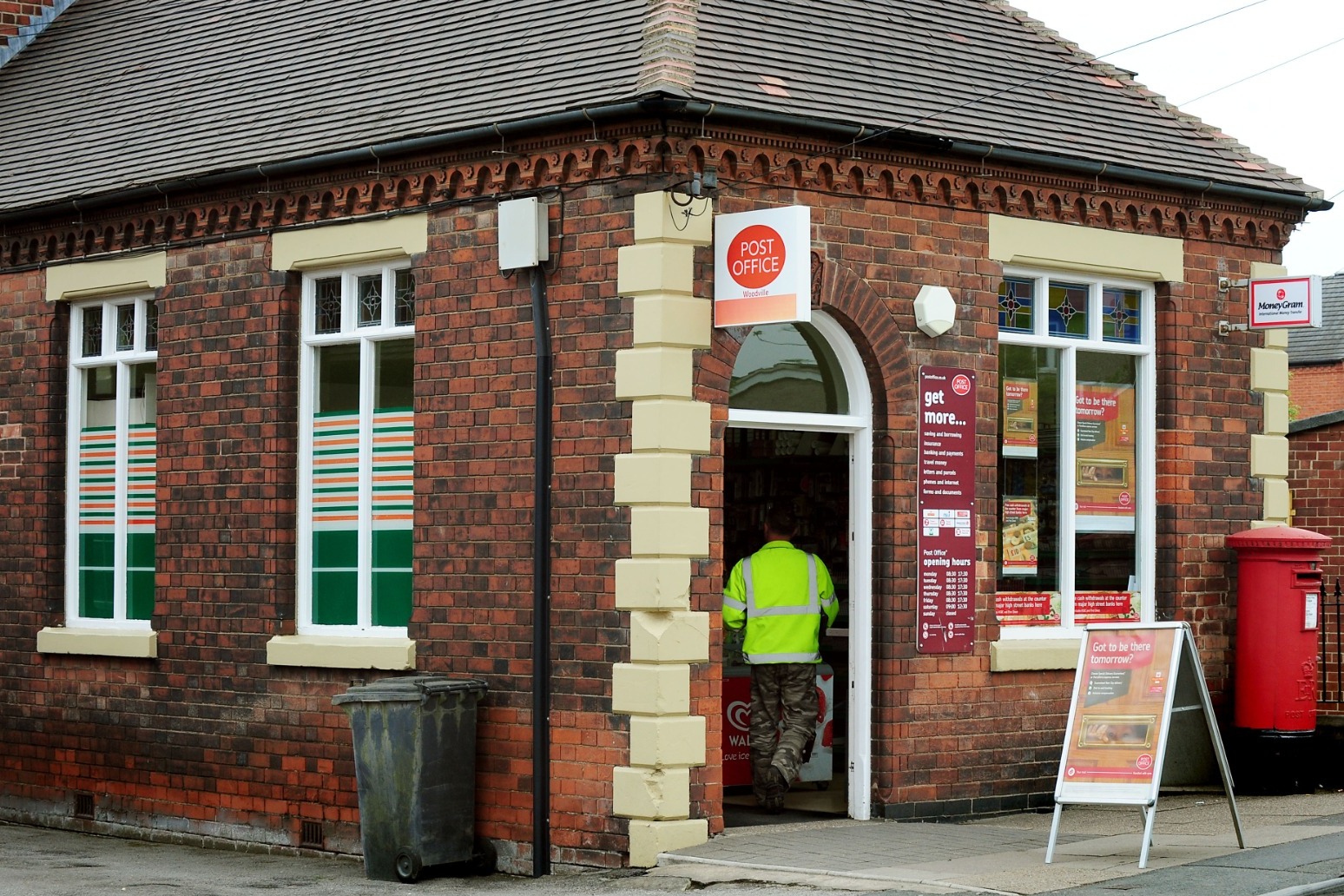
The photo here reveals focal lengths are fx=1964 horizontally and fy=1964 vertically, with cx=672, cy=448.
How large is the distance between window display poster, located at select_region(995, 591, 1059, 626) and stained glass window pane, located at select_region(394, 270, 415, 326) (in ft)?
13.6

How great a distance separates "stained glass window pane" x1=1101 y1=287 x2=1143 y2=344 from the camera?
1326 cm

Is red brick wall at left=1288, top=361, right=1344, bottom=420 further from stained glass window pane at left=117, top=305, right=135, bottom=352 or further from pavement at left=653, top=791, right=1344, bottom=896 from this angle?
stained glass window pane at left=117, top=305, right=135, bottom=352

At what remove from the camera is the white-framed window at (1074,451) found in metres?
12.8

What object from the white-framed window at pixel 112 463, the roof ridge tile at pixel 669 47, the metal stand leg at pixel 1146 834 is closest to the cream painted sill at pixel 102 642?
the white-framed window at pixel 112 463

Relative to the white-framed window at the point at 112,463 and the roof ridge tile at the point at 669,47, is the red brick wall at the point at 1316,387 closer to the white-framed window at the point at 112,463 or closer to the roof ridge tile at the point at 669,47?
the white-framed window at the point at 112,463

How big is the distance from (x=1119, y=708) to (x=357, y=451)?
5173 mm

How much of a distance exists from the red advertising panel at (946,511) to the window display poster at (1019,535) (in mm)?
477

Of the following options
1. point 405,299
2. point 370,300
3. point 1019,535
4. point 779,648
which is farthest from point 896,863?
point 370,300

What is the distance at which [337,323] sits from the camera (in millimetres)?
12945

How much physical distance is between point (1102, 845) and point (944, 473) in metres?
2.51

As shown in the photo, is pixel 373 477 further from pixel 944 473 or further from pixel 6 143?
pixel 6 143

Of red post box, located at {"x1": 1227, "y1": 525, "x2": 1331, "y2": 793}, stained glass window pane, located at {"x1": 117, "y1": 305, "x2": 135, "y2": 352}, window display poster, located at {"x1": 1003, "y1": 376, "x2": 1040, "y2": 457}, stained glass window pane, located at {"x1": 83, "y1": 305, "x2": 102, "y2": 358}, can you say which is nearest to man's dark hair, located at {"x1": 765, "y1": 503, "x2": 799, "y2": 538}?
window display poster, located at {"x1": 1003, "y1": 376, "x2": 1040, "y2": 457}

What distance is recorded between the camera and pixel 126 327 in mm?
14398

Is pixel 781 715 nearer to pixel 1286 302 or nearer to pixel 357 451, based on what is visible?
pixel 357 451
